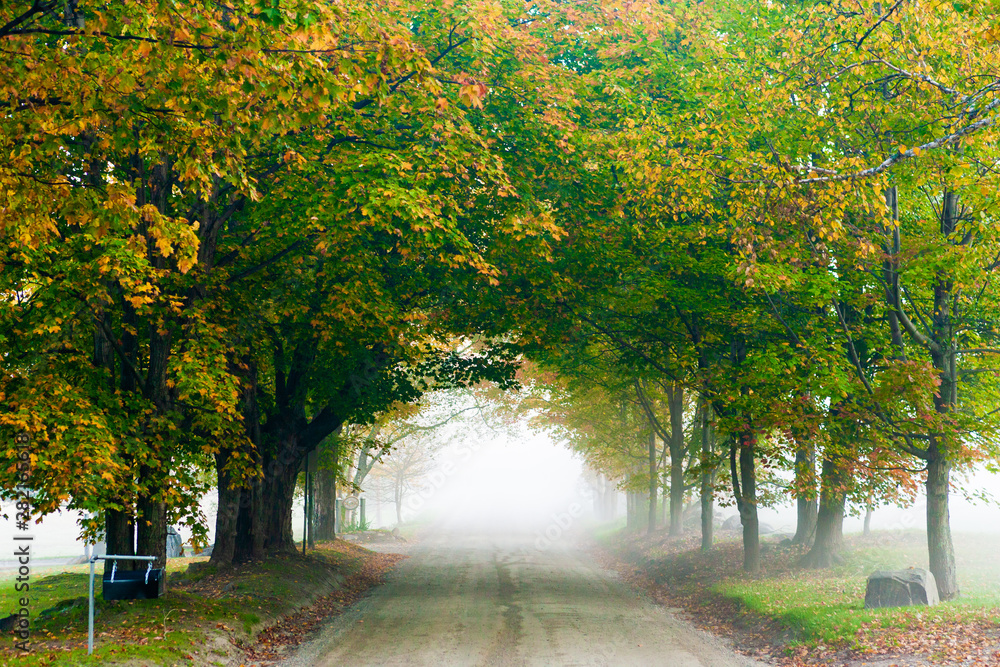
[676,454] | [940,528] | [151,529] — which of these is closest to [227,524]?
[151,529]

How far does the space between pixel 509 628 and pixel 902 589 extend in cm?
669

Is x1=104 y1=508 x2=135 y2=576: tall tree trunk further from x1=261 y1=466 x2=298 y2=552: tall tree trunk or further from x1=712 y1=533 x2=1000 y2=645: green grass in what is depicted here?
x1=712 y1=533 x2=1000 y2=645: green grass

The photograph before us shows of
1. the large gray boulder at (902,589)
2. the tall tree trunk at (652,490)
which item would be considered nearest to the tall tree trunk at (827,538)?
the large gray boulder at (902,589)

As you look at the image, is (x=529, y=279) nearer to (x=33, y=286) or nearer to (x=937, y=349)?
(x=937, y=349)

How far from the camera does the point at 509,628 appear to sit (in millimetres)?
12422

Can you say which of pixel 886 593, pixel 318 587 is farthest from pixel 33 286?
pixel 886 593

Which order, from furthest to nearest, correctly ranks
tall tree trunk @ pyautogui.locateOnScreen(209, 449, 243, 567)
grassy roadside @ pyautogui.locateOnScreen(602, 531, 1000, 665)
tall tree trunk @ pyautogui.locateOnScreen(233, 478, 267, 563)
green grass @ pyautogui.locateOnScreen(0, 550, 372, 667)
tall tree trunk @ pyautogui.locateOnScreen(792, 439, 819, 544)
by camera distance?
tall tree trunk @ pyautogui.locateOnScreen(233, 478, 267, 563) → tall tree trunk @ pyautogui.locateOnScreen(209, 449, 243, 567) → tall tree trunk @ pyautogui.locateOnScreen(792, 439, 819, 544) → grassy roadside @ pyautogui.locateOnScreen(602, 531, 1000, 665) → green grass @ pyautogui.locateOnScreen(0, 550, 372, 667)

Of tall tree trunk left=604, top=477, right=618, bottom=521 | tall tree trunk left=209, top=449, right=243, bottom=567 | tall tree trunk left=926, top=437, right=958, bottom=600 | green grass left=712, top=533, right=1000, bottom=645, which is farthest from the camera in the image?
tall tree trunk left=604, top=477, right=618, bottom=521

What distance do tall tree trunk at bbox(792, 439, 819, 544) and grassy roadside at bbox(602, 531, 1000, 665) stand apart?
75 cm

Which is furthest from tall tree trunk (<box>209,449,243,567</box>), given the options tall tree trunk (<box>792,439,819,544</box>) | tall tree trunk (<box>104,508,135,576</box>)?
tall tree trunk (<box>792,439,819,544</box>)

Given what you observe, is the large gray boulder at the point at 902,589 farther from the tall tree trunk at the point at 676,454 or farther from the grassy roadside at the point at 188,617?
the tall tree trunk at the point at 676,454

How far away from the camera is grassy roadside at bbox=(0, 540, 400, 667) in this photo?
30.1 ft

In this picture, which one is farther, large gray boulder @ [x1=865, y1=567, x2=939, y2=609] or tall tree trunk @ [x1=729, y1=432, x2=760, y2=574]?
tall tree trunk @ [x1=729, y1=432, x2=760, y2=574]

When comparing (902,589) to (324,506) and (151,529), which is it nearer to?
(151,529)
